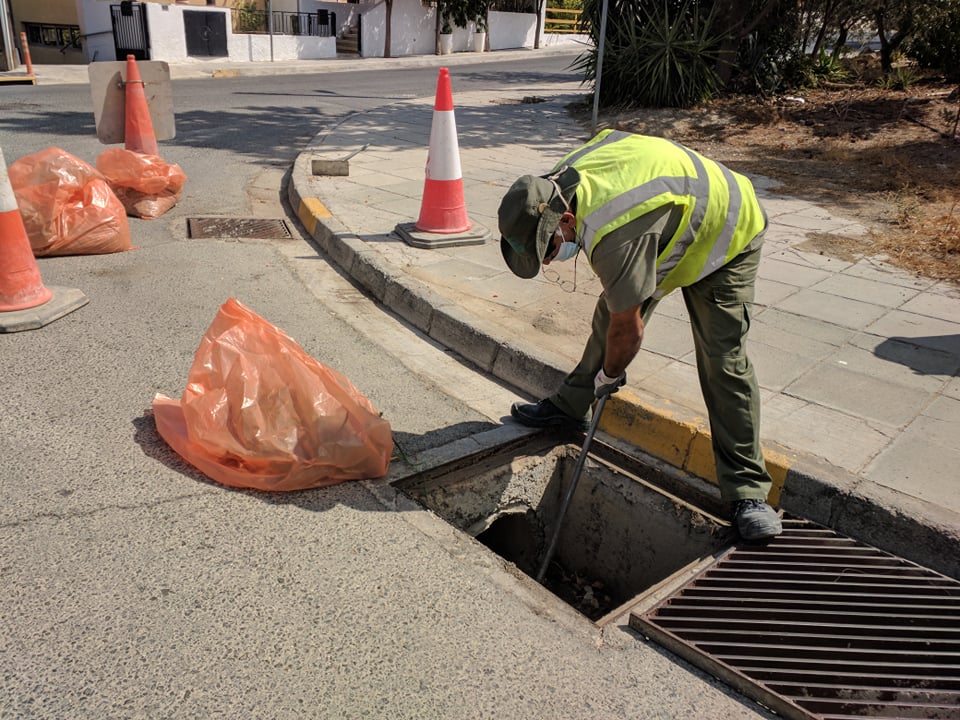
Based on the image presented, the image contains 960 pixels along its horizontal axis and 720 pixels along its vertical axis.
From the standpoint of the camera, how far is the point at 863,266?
17.6 feet

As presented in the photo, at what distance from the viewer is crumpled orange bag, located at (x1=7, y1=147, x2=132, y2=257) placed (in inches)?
199

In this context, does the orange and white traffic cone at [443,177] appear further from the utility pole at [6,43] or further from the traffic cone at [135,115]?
the utility pole at [6,43]

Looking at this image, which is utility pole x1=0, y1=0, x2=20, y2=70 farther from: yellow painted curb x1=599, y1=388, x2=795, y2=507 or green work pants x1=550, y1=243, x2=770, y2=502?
green work pants x1=550, y1=243, x2=770, y2=502

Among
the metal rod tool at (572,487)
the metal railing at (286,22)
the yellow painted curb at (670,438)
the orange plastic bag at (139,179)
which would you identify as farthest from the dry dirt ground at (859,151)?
the metal railing at (286,22)

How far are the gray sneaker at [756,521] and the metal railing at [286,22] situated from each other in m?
24.2

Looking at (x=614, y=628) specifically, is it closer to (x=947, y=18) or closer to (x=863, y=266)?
(x=863, y=266)

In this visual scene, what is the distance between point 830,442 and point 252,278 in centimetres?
353

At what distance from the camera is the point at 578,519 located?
3408 mm

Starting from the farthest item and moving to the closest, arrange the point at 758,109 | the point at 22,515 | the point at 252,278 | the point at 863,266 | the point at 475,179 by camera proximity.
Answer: the point at 758,109, the point at 475,179, the point at 863,266, the point at 252,278, the point at 22,515

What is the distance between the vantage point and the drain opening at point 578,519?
10.0 ft

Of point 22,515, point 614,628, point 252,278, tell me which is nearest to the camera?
point 614,628

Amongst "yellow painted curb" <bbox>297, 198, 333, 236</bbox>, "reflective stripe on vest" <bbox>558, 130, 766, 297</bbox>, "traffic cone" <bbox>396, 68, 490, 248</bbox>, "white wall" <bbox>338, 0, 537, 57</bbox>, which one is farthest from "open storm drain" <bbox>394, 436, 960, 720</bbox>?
"white wall" <bbox>338, 0, 537, 57</bbox>

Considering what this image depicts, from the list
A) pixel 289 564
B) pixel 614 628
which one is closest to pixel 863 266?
pixel 614 628

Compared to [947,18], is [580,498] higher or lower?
lower
